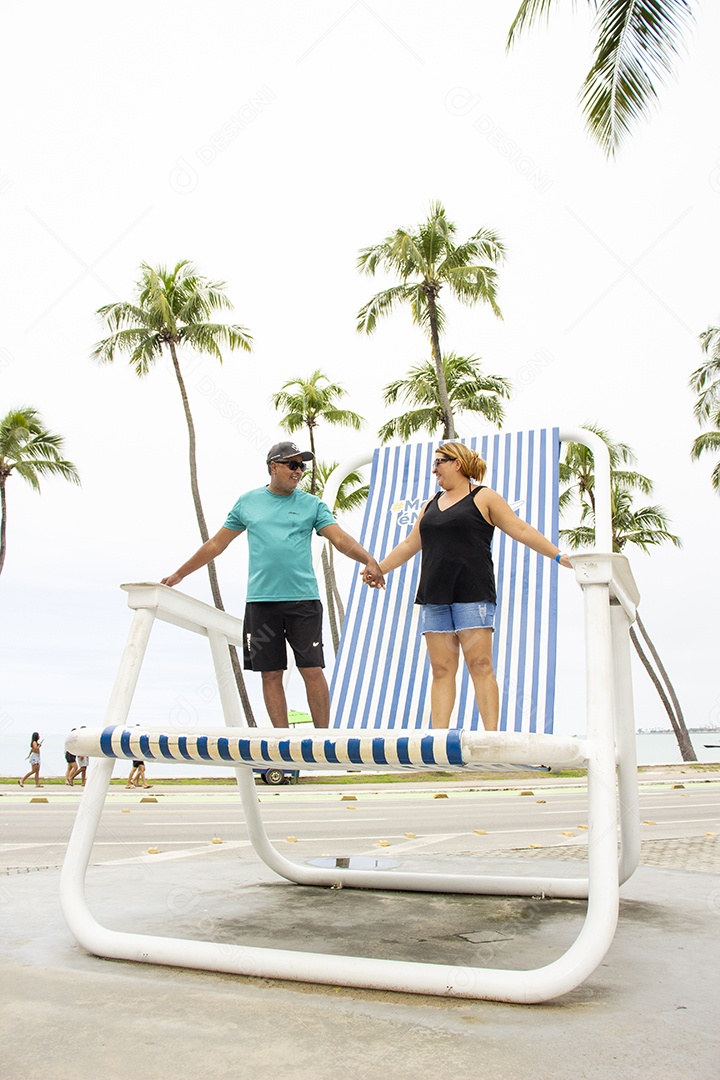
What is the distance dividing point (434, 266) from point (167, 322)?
7.75m

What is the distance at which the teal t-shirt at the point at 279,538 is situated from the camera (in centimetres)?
398

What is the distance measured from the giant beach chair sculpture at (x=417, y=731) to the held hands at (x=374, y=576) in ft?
1.06

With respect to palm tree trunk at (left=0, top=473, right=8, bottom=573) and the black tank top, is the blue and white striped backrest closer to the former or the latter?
the black tank top

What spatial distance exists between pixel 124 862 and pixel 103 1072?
141 inches

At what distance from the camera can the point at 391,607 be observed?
4.46 metres

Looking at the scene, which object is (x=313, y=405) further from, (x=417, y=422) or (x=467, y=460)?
(x=467, y=460)

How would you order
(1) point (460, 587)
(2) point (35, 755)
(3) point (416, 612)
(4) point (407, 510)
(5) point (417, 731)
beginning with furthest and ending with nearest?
(2) point (35, 755), (4) point (407, 510), (3) point (416, 612), (1) point (460, 587), (5) point (417, 731)

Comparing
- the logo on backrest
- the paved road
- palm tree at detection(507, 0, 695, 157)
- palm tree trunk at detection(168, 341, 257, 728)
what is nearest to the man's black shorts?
the logo on backrest

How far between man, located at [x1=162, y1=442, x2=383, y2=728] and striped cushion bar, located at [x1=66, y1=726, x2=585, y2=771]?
1.07 metres

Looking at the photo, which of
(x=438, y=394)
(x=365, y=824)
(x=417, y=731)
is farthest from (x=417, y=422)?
(x=417, y=731)

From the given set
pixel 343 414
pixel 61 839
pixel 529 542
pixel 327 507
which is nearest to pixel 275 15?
pixel 327 507

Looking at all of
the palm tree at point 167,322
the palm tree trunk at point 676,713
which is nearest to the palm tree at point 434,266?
the palm tree at point 167,322

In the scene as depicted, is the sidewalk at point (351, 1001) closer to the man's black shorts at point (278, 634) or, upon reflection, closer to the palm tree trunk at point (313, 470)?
the man's black shorts at point (278, 634)

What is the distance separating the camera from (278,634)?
3973 millimetres
